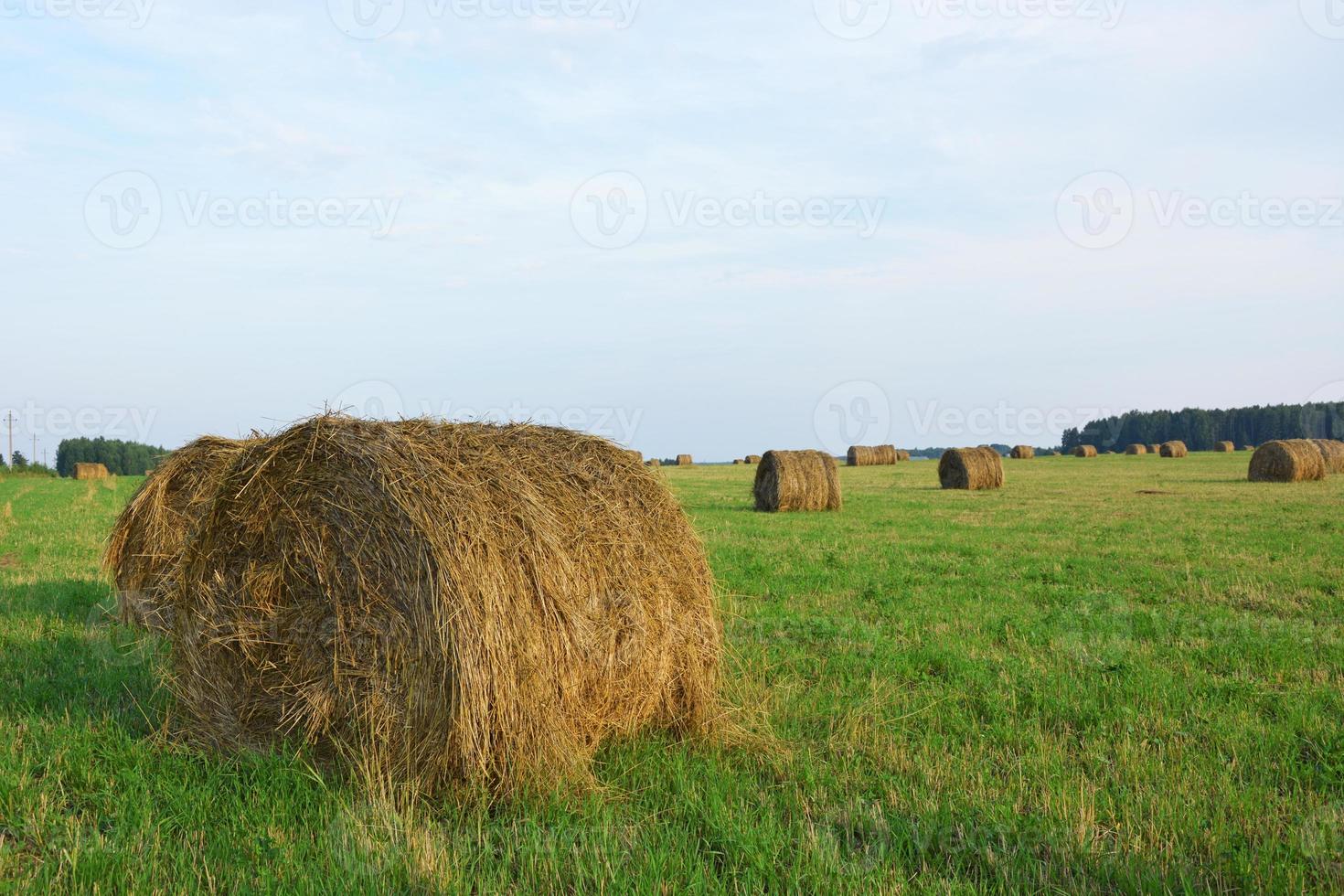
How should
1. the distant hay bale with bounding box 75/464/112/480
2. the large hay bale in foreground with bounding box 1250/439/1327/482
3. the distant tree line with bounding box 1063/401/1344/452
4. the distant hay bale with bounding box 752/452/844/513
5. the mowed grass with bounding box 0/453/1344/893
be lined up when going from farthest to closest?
1. the distant tree line with bounding box 1063/401/1344/452
2. the distant hay bale with bounding box 75/464/112/480
3. the large hay bale in foreground with bounding box 1250/439/1327/482
4. the distant hay bale with bounding box 752/452/844/513
5. the mowed grass with bounding box 0/453/1344/893

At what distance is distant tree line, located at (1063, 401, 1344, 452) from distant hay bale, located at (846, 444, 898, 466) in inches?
1678

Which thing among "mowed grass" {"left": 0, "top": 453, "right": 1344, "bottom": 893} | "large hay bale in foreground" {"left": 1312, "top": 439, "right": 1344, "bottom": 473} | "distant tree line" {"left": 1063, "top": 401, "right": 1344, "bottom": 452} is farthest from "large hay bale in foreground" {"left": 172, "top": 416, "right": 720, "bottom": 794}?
"distant tree line" {"left": 1063, "top": 401, "right": 1344, "bottom": 452}

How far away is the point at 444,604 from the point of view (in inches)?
185

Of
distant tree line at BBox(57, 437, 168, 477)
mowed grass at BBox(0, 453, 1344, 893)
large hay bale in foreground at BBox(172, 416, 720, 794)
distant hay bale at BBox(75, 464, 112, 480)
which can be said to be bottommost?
mowed grass at BBox(0, 453, 1344, 893)

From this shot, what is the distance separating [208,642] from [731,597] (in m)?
5.07

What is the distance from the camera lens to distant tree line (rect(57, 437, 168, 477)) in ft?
335

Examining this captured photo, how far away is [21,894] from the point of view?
3.67m

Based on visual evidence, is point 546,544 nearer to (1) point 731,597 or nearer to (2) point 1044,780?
(2) point 1044,780

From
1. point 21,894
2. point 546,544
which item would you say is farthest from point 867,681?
point 21,894

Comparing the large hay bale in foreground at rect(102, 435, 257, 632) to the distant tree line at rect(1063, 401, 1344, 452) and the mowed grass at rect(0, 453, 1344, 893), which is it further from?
the distant tree line at rect(1063, 401, 1344, 452)

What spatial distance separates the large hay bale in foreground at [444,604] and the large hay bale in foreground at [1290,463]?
3236 cm

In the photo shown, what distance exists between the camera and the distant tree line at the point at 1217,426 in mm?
95062

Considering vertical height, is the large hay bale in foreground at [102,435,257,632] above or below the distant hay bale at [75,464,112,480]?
below

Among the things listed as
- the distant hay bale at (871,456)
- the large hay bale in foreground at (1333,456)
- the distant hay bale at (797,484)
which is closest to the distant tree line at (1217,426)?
the distant hay bale at (871,456)
